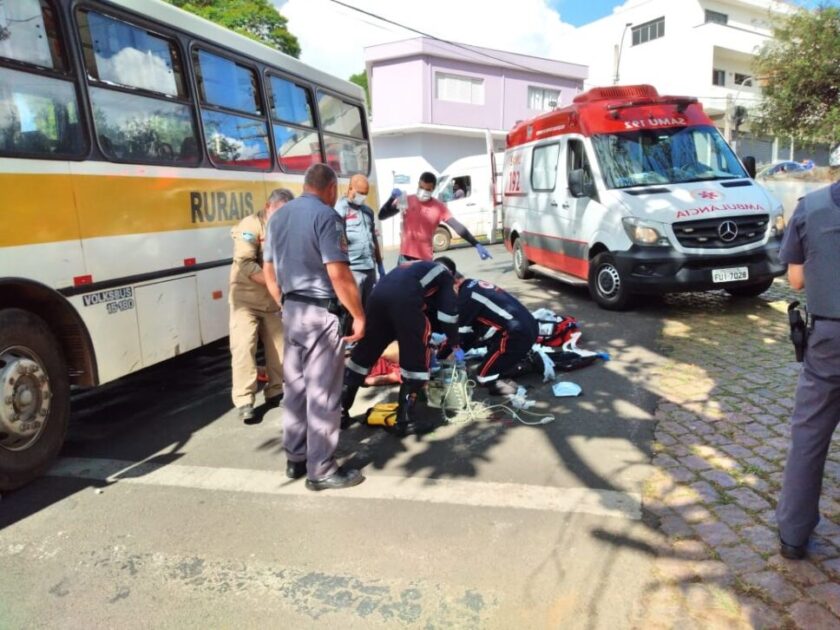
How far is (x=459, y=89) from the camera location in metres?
27.0

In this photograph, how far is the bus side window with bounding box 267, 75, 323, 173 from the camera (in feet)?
21.2

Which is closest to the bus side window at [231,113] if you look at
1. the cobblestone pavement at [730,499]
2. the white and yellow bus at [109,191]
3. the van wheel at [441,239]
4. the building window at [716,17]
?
the white and yellow bus at [109,191]

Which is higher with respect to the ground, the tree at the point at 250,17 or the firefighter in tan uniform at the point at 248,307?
the tree at the point at 250,17

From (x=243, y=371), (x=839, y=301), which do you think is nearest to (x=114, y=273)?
(x=243, y=371)

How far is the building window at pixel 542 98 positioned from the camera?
95.5 ft

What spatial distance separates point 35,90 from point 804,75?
2264 centimetres

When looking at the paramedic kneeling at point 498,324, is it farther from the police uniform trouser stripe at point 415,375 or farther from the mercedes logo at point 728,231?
the mercedes logo at point 728,231

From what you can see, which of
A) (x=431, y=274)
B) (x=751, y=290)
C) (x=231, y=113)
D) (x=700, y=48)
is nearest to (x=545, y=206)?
(x=751, y=290)

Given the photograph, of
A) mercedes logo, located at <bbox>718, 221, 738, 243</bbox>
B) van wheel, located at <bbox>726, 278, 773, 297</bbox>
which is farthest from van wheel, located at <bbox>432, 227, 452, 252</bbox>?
mercedes logo, located at <bbox>718, 221, 738, 243</bbox>

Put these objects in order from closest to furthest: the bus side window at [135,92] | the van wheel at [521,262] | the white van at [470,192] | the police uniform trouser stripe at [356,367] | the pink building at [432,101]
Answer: the bus side window at [135,92], the police uniform trouser stripe at [356,367], the van wheel at [521,262], the white van at [470,192], the pink building at [432,101]

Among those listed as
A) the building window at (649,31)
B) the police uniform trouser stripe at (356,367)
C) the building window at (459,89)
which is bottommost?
the police uniform trouser stripe at (356,367)

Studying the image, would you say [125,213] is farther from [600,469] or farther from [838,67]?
[838,67]

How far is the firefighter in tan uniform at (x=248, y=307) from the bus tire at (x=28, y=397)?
1.27 m

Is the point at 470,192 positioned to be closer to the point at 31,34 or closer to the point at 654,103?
the point at 654,103
